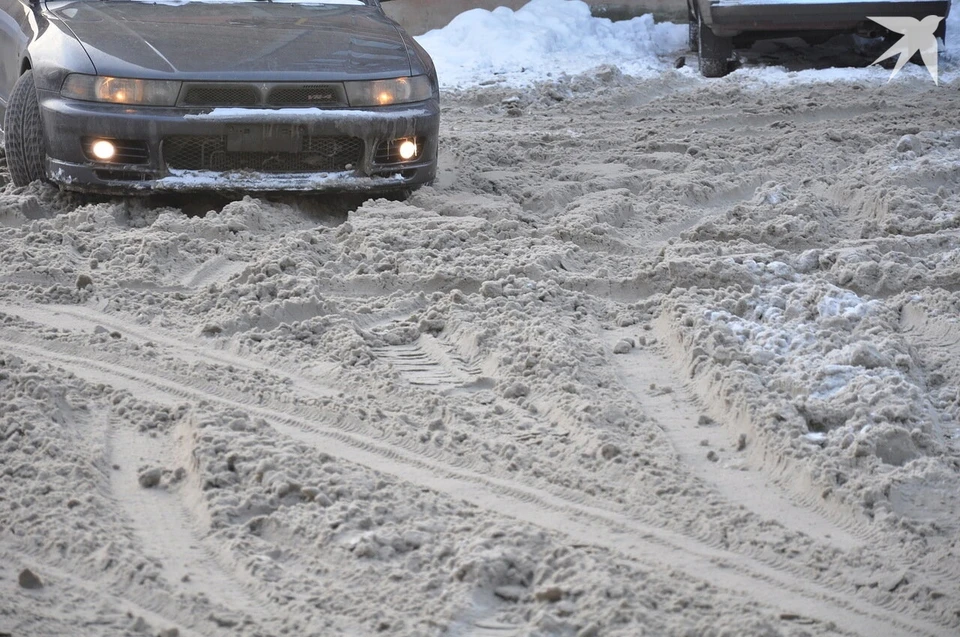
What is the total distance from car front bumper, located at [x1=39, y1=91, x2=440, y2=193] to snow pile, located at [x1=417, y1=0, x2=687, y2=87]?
4338 mm

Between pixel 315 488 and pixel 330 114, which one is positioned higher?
pixel 330 114

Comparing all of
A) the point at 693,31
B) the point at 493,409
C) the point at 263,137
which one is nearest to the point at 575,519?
the point at 493,409

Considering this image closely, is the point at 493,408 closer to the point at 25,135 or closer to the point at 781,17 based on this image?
the point at 25,135

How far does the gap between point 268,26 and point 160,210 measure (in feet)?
4.15

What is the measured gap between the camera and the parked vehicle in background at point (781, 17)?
34.5 feet

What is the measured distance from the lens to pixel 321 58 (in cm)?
636

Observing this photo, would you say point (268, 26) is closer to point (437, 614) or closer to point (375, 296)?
point (375, 296)

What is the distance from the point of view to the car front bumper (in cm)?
600

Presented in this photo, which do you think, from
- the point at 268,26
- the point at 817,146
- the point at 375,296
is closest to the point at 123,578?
the point at 375,296

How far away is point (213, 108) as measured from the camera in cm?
607

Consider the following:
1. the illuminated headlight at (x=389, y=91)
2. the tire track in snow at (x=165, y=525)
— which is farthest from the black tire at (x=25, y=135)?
the tire track in snow at (x=165, y=525)

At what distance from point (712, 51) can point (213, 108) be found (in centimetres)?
595

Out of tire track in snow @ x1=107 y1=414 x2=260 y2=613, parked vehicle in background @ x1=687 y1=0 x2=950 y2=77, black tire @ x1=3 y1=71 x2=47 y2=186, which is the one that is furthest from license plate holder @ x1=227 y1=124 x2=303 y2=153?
parked vehicle in background @ x1=687 y1=0 x2=950 y2=77

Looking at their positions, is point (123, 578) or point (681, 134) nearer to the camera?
point (123, 578)
